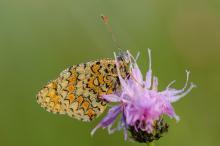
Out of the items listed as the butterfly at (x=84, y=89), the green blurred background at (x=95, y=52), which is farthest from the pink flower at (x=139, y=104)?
the green blurred background at (x=95, y=52)

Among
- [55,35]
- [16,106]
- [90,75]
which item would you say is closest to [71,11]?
[55,35]

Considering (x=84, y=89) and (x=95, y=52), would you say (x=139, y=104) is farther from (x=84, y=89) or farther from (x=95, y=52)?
(x=95, y=52)

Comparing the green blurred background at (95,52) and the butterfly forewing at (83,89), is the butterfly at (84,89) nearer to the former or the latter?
the butterfly forewing at (83,89)

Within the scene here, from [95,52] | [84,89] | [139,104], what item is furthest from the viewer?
[95,52]

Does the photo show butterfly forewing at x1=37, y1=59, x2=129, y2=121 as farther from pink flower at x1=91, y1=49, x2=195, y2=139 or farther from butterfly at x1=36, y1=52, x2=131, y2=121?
pink flower at x1=91, y1=49, x2=195, y2=139

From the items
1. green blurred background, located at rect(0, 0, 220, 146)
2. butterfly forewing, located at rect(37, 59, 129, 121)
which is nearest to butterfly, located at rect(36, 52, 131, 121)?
butterfly forewing, located at rect(37, 59, 129, 121)

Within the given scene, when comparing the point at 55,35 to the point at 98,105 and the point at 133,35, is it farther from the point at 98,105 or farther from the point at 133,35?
the point at 98,105

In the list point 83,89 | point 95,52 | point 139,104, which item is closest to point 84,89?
point 83,89
